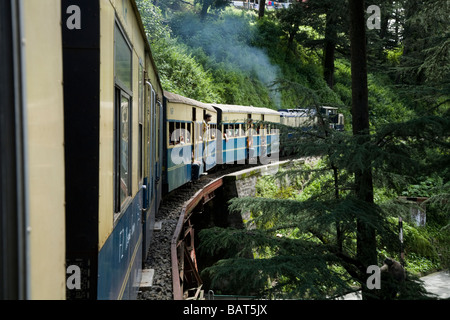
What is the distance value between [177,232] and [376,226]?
5.75 metres

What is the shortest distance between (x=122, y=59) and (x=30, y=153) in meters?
2.43

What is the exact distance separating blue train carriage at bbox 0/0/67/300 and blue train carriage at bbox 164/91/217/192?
34.2 feet

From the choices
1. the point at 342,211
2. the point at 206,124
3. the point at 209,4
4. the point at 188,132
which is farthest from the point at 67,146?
the point at 209,4

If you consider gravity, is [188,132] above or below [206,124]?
below

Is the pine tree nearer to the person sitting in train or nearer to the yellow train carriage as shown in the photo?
the person sitting in train

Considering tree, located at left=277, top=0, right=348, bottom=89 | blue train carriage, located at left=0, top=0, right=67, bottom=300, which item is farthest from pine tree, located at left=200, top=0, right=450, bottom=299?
tree, located at left=277, top=0, right=348, bottom=89

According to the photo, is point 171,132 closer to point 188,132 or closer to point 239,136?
point 188,132

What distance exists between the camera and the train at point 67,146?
1272 millimetres

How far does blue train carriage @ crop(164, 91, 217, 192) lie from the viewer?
12.5 m

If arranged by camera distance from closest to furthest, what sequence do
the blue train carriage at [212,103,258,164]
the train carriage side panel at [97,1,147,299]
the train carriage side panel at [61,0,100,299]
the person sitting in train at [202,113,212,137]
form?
the train carriage side panel at [61,0,100,299] < the train carriage side panel at [97,1,147,299] < the person sitting in train at [202,113,212,137] < the blue train carriage at [212,103,258,164]

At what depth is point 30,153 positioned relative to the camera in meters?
1.38

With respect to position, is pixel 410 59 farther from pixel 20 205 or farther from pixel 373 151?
pixel 20 205

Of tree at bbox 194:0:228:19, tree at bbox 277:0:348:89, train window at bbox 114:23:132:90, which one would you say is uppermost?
tree at bbox 194:0:228:19

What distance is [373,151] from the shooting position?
527 centimetres
